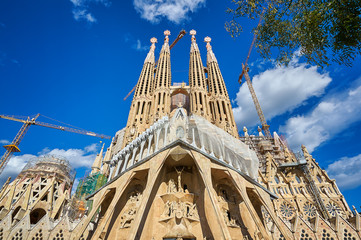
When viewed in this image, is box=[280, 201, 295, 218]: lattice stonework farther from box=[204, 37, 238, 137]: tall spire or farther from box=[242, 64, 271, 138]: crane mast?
box=[242, 64, 271, 138]: crane mast

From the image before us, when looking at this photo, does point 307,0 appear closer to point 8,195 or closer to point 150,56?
point 150,56

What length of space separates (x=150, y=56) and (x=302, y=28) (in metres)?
26.8

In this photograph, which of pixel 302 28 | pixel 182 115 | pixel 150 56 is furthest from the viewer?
pixel 150 56

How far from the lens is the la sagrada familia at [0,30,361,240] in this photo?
1101cm

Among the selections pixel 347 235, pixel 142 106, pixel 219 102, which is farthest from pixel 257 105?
pixel 347 235

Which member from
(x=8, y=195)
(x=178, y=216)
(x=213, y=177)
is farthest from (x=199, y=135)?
(x=8, y=195)

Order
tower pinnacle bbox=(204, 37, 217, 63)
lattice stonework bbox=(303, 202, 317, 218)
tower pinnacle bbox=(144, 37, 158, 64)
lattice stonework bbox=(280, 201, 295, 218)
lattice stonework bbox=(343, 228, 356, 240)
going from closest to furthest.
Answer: lattice stonework bbox=(343, 228, 356, 240), lattice stonework bbox=(303, 202, 317, 218), lattice stonework bbox=(280, 201, 295, 218), tower pinnacle bbox=(144, 37, 158, 64), tower pinnacle bbox=(204, 37, 217, 63)

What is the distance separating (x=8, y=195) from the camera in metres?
22.3

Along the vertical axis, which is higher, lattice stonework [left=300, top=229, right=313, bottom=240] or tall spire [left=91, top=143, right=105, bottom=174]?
tall spire [left=91, top=143, right=105, bottom=174]

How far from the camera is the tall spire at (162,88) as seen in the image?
21.0 metres

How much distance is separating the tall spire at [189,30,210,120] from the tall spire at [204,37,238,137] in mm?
1108

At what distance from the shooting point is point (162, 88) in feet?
76.1

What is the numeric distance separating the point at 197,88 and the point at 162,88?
4465 mm

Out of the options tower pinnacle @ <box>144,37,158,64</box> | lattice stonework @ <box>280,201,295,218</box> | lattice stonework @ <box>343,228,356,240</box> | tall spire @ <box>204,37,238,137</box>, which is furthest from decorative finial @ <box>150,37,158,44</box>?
lattice stonework @ <box>343,228,356,240</box>
